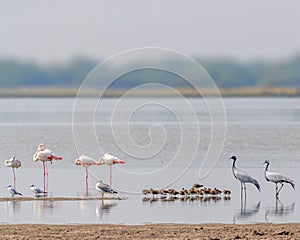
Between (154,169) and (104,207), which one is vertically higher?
(154,169)

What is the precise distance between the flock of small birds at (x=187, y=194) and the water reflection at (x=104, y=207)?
622 millimetres

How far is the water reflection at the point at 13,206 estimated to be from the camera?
12195 mm

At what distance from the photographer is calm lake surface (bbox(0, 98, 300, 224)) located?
1188cm

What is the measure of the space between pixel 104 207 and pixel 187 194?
1.61 m

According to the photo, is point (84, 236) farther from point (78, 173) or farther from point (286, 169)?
point (286, 169)

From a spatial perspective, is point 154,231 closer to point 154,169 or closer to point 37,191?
point 37,191

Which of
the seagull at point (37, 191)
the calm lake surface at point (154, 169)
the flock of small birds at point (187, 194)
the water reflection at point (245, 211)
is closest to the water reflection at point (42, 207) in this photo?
the calm lake surface at point (154, 169)

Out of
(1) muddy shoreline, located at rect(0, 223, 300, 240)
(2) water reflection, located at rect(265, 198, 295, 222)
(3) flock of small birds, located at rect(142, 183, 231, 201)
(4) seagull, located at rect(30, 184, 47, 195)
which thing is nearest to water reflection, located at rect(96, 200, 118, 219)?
(3) flock of small birds, located at rect(142, 183, 231, 201)

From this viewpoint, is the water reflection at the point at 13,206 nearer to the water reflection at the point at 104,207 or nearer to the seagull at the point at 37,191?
the seagull at the point at 37,191

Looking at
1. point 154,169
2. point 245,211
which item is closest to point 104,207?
point 245,211

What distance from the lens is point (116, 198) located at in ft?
44.6

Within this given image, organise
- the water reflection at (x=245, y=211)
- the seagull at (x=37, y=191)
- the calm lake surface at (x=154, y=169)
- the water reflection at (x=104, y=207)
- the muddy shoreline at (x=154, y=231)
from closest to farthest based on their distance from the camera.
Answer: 1. the muddy shoreline at (x=154, y=231)
2. the water reflection at (x=245, y=211)
3. the calm lake surface at (x=154, y=169)
4. the water reflection at (x=104, y=207)
5. the seagull at (x=37, y=191)

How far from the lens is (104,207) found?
1267 centimetres

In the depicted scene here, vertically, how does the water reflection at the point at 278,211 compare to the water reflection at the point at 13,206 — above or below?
below
